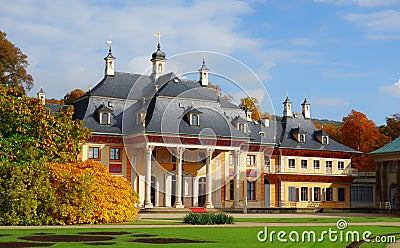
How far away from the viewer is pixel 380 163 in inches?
2347

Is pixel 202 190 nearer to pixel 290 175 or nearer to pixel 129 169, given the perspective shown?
pixel 129 169

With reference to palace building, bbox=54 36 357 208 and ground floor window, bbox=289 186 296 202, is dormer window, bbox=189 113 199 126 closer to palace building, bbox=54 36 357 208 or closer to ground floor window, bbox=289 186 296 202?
palace building, bbox=54 36 357 208

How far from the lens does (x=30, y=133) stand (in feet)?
107

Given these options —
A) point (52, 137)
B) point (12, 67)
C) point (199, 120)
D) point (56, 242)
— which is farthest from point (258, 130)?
point (56, 242)

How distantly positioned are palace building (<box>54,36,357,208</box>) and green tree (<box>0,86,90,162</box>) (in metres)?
15.8

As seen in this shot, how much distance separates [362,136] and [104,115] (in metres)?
35.0

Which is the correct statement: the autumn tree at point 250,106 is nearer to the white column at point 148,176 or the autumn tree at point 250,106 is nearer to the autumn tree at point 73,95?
the white column at point 148,176

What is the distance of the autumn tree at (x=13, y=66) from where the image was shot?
51.4 m

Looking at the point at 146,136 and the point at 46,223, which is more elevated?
the point at 146,136

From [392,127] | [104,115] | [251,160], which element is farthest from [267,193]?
[392,127]

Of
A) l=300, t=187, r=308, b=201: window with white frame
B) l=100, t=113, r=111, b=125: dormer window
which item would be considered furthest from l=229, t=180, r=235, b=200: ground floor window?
l=100, t=113, r=111, b=125: dormer window

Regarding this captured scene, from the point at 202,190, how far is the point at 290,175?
11028mm

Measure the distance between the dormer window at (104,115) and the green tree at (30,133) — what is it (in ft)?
58.1

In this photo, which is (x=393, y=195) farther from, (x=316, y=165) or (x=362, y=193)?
(x=316, y=165)
